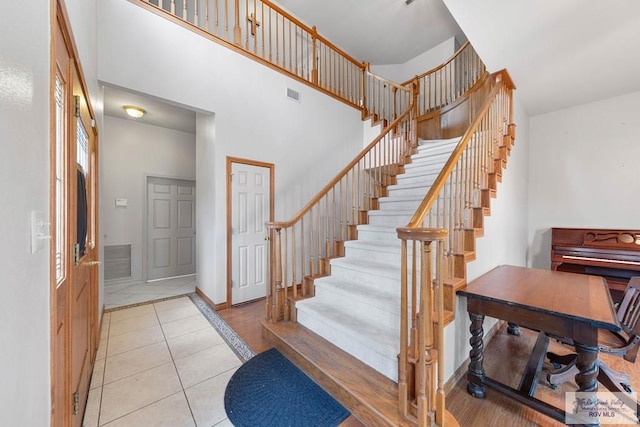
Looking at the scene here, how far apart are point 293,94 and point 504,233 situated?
3476mm

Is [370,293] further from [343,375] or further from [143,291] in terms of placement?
[143,291]

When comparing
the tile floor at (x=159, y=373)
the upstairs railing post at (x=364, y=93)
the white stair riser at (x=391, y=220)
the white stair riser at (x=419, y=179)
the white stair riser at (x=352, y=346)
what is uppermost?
the upstairs railing post at (x=364, y=93)

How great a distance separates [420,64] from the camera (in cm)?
600

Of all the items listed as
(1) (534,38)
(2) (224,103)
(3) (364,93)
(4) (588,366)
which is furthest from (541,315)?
(3) (364,93)

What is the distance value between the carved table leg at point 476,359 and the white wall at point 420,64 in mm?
5768

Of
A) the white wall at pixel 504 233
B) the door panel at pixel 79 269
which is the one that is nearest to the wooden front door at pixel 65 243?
the door panel at pixel 79 269

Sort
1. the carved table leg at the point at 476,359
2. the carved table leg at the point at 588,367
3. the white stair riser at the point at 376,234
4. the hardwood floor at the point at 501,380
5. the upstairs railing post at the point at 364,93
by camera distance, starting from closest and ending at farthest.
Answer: the carved table leg at the point at 588,367 → the hardwood floor at the point at 501,380 → the carved table leg at the point at 476,359 → the white stair riser at the point at 376,234 → the upstairs railing post at the point at 364,93

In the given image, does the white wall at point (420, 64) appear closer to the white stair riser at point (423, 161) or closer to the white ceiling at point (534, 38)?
the white ceiling at point (534, 38)

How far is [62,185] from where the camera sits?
4.04 ft

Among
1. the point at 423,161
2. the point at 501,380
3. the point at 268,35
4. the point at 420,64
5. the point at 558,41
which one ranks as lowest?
the point at 501,380

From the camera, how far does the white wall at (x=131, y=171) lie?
4.26 metres

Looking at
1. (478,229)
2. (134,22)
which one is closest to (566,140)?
(478,229)

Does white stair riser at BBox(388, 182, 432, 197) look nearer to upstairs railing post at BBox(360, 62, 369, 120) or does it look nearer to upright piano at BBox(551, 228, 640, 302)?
upright piano at BBox(551, 228, 640, 302)

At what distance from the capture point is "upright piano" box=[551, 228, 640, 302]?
9.66ft
